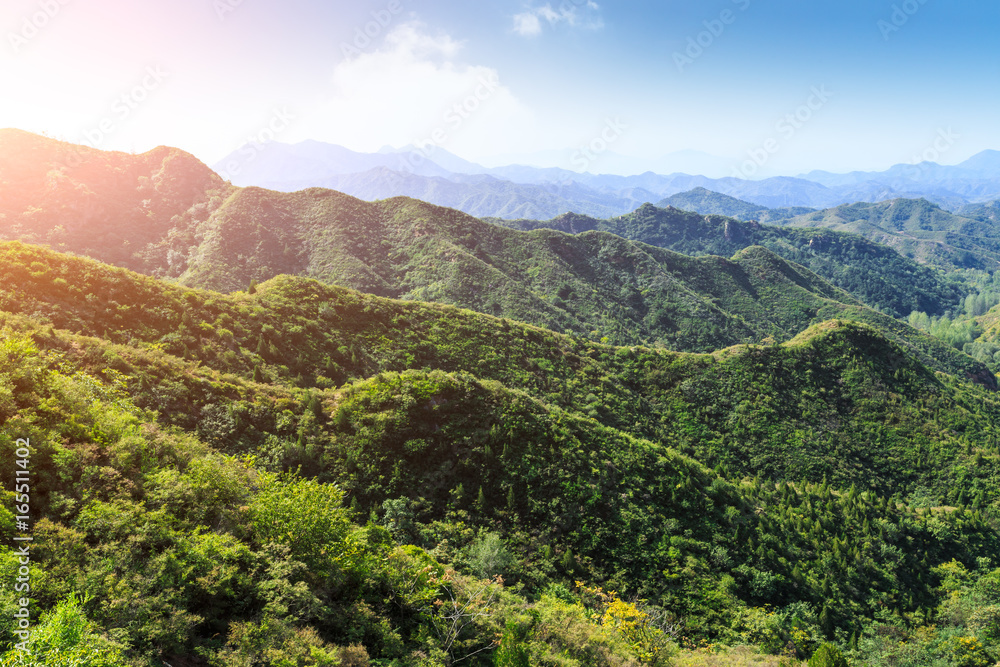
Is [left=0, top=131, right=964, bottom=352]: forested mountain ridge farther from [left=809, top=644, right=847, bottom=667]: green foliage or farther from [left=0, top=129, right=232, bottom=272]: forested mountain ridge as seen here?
[left=809, top=644, right=847, bottom=667]: green foliage

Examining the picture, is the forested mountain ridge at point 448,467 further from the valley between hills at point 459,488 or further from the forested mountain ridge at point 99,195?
the forested mountain ridge at point 99,195

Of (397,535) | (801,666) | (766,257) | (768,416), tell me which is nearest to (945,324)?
(766,257)

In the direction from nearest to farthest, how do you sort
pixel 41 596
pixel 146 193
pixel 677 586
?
pixel 41 596 < pixel 677 586 < pixel 146 193

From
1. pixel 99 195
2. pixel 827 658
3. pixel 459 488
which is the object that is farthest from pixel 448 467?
pixel 99 195

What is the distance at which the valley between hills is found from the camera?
15359 millimetres

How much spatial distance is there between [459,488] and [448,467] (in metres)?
2.22

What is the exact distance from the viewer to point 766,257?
588 feet

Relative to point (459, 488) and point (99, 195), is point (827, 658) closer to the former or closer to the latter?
point (459, 488)

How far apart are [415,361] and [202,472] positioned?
3172 centimetres

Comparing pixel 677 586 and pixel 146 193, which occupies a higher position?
pixel 146 193

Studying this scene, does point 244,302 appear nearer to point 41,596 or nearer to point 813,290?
point 41,596

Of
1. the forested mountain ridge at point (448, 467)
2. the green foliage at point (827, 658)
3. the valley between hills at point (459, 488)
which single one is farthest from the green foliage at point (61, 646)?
the green foliage at point (827, 658)

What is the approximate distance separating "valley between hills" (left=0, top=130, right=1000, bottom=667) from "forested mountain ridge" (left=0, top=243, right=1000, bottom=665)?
168 mm

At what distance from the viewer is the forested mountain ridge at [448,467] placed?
1628 cm
